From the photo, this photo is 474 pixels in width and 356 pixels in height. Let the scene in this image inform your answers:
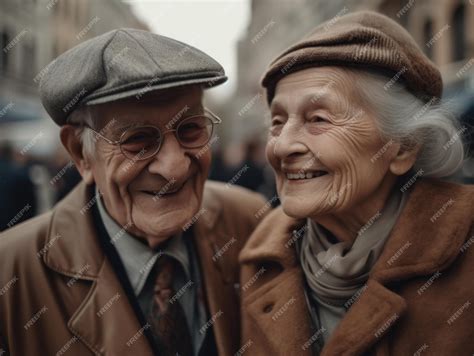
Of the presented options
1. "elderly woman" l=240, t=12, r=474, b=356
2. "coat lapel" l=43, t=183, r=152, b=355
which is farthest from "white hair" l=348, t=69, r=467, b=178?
"coat lapel" l=43, t=183, r=152, b=355

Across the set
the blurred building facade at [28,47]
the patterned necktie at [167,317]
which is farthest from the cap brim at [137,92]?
the blurred building facade at [28,47]

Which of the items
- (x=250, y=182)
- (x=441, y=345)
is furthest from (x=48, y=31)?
(x=441, y=345)

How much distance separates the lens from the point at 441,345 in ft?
5.56

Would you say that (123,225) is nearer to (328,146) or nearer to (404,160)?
(328,146)

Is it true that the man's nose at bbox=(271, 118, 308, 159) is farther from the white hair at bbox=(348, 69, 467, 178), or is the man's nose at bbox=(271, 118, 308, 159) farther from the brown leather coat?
the brown leather coat

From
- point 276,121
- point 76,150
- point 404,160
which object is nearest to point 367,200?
point 404,160

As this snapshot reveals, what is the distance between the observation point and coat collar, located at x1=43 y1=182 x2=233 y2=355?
2.03 m

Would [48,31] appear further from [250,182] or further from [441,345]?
[441,345]

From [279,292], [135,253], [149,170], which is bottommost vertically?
[279,292]

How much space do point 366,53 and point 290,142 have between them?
0.48 metres

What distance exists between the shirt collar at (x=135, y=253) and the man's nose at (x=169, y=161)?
0.41 metres

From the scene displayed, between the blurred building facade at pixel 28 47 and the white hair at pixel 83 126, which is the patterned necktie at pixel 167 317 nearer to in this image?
the white hair at pixel 83 126

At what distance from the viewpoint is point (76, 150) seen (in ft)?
7.37

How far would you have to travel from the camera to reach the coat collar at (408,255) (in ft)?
5.87
